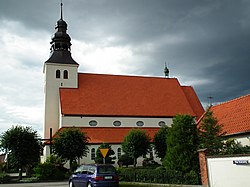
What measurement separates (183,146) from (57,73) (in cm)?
3042

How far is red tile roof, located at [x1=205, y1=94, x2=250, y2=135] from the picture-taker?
2423 centimetres

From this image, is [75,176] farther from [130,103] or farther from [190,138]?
[130,103]

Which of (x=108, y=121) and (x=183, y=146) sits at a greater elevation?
(x=108, y=121)

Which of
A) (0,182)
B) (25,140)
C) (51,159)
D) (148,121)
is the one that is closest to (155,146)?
(148,121)

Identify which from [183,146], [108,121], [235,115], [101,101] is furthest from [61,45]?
[183,146]

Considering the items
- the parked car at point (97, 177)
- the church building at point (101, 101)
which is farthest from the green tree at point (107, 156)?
the parked car at point (97, 177)

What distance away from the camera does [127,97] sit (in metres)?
47.3

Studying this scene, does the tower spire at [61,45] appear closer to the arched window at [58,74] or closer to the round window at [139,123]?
the arched window at [58,74]

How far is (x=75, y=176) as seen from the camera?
62.3 feet

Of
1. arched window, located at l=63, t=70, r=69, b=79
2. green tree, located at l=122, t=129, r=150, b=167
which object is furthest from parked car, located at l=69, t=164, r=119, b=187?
arched window, located at l=63, t=70, r=69, b=79

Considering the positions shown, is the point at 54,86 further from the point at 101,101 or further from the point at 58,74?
the point at 101,101

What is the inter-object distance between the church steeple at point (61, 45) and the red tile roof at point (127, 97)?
372 cm

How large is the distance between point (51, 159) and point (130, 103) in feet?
58.4

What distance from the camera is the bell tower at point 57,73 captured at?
45781 mm
